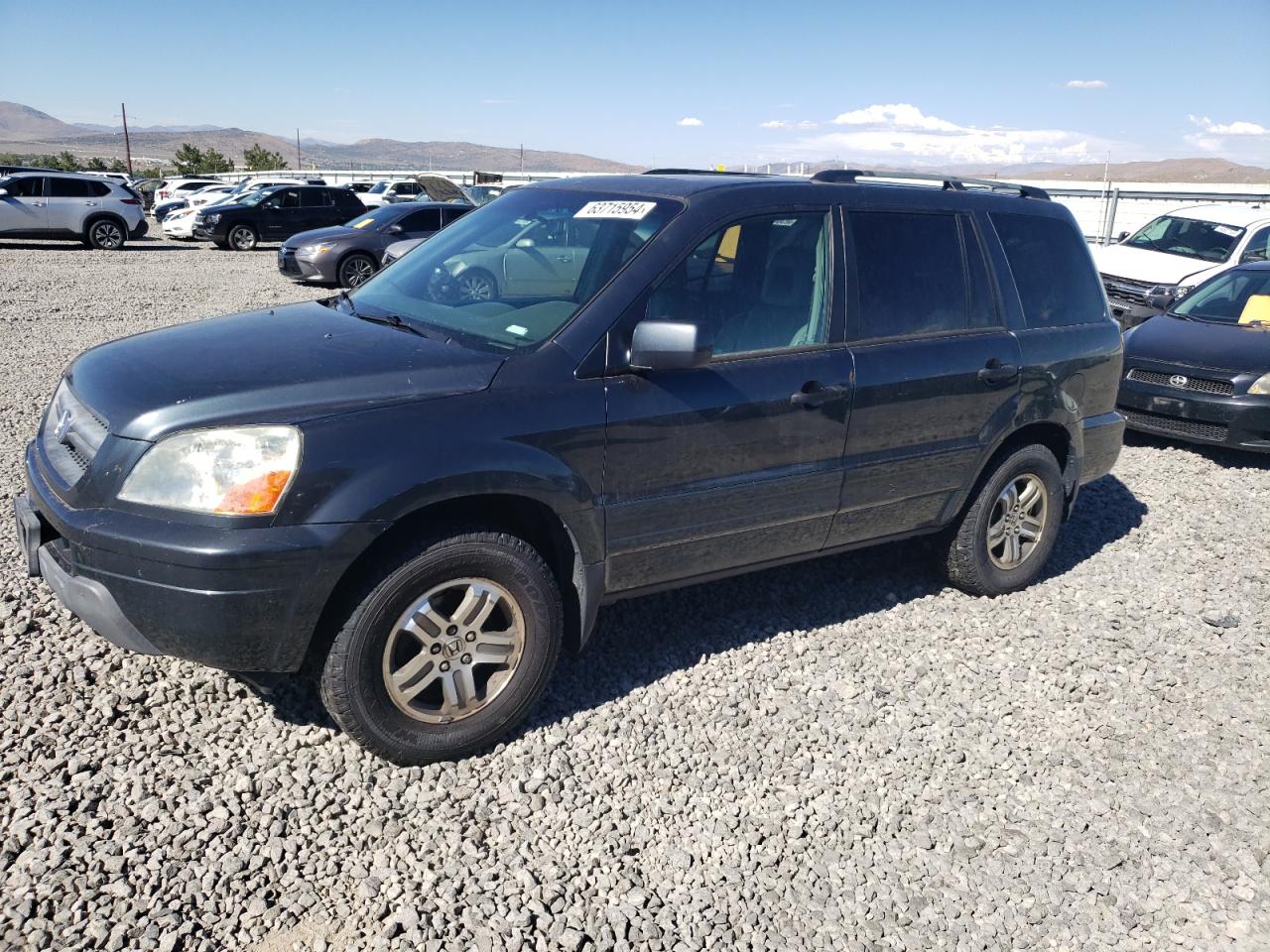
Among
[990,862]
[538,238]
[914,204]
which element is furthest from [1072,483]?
[538,238]

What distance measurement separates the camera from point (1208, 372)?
7.84 metres

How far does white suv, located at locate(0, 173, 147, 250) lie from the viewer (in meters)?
21.5

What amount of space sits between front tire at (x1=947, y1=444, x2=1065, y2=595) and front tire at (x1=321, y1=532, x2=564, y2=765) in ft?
7.60

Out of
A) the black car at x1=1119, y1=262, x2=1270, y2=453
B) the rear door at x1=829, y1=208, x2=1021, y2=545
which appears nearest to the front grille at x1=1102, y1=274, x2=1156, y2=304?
the black car at x1=1119, y1=262, x2=1270, y2=453

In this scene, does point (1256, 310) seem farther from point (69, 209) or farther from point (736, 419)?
point (69, 209)

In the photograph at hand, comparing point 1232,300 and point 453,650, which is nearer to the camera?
point 453,650

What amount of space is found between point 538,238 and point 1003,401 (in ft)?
7.40

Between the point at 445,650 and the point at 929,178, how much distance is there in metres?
3.30

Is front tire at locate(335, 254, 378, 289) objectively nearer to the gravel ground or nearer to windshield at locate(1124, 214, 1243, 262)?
windshield at locate(1124, 214, 1243, 262)

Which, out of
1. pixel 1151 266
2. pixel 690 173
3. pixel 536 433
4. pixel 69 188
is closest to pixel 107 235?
pixel 69 188

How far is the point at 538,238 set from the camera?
4.07 m

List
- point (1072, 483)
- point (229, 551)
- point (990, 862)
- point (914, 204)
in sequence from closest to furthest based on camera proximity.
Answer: point (229, 551), point (990, 862), point (914, 204), point (1072, 483)

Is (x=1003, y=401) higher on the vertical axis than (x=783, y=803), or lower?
higher

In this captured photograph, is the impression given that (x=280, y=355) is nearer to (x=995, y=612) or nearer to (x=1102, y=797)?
(x=1102, y=797)
